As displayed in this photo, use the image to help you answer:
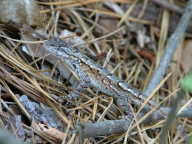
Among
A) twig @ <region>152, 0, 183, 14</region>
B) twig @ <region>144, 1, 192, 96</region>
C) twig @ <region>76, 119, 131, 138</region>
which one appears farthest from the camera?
twig @ <region>152, 0, 183, 14</region>

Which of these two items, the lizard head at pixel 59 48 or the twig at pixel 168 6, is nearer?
the lizard head at pixel 59 48

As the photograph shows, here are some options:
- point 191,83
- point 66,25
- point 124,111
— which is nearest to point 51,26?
point 66,25

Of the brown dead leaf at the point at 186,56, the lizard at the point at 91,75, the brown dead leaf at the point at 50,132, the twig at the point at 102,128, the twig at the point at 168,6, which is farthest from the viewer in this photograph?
the twig at the point at 168,6

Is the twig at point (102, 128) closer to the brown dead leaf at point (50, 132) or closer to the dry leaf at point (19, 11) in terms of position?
the brown dead leaf at point (50, 132)

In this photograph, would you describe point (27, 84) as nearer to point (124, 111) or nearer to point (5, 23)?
point (5, 23)

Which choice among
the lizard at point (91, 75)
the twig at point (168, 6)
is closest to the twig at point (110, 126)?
the lizard at point (91, 75)

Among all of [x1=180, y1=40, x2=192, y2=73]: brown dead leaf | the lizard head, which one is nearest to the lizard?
the lizard head

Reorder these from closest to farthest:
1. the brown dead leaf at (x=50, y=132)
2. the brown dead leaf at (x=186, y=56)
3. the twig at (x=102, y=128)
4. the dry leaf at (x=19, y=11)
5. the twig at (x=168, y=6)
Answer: the twig at (x=102, y=128)
the brown dead leaf at (x=50, y=132)
the dry leaf at (x=19, y=11)
the brown dead leaf at (x=186, y=56)
the twig at (x=168, y=6)

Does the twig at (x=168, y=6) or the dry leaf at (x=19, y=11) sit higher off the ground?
the dry leaf at (x=19, y=11)

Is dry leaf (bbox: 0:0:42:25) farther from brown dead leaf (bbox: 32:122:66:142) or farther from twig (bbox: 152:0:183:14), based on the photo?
twig (bbox: 152:0:183:14)
